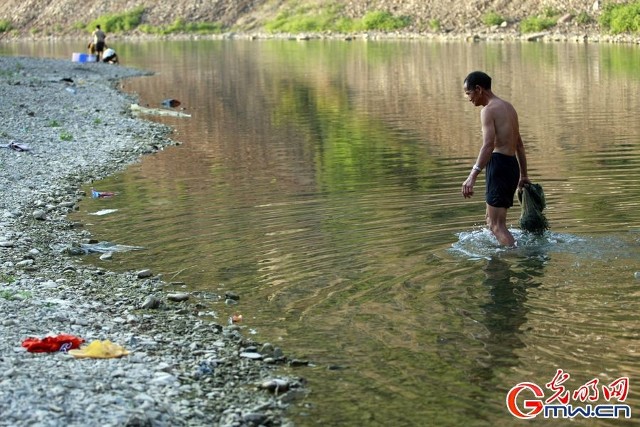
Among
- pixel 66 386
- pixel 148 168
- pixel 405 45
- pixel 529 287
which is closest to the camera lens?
pixel 66 386

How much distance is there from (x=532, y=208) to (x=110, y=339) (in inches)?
236

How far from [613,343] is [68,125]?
1934cm

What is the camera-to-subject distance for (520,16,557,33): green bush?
238 feet

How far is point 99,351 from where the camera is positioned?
9328mm

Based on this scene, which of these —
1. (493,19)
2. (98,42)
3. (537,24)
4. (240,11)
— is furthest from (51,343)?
(240,11)

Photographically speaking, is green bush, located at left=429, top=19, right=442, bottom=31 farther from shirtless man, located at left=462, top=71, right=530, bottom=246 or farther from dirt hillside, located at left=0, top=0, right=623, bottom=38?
shirtless man, located at left=462, top=71, right=530, bottom=246

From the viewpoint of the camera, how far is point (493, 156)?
508 inches

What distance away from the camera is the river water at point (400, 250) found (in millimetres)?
9227

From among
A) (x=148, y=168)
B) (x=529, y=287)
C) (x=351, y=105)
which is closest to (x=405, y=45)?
(x=351, y=105)

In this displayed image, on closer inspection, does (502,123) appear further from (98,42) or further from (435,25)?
(435,25)

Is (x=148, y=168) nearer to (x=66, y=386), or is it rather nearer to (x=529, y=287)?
(x=529, y=287)

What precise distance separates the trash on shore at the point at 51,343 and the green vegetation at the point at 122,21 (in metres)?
96.8

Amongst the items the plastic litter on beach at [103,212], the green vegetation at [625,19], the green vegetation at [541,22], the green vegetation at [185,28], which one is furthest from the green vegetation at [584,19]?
the plastic litter on beach at [103,212]

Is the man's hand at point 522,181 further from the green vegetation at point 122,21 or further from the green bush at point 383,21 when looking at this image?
the green vegetation at point 122,21
